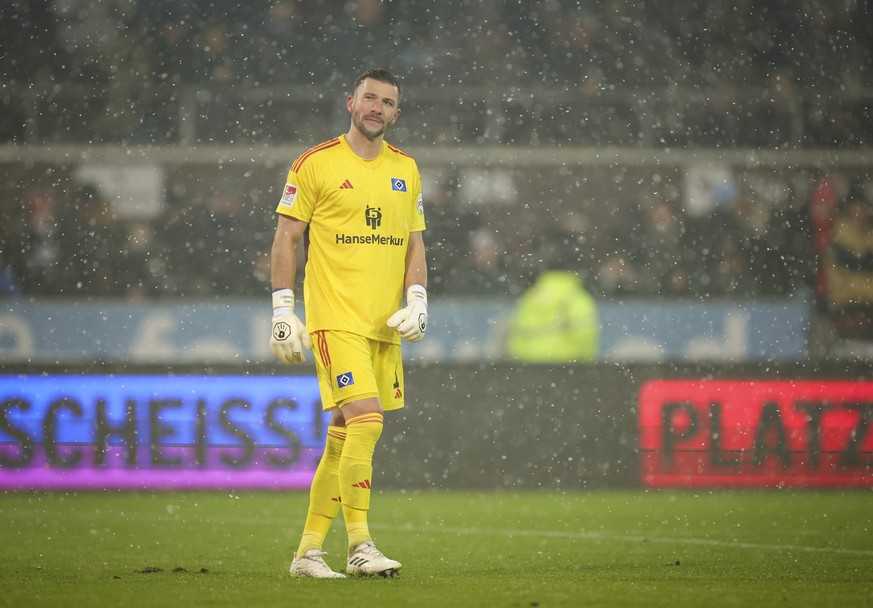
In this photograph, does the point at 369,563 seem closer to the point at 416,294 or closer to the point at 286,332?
the point at 286,332

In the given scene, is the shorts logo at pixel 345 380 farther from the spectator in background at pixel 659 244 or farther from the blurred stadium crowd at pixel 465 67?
the blurred stadium crowd at pixel 465 67

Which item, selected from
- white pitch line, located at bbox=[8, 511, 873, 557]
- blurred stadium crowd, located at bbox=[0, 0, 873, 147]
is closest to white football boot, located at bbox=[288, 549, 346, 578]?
white pitch line, located at bbox=[8, 511, 873, 557]

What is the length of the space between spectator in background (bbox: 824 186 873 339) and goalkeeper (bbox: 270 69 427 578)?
9.00 metres

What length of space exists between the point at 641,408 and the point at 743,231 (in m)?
5.80

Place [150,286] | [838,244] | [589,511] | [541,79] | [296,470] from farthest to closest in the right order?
[541,79]
[150,286]
[838,244]
[296,470]
[589,511]

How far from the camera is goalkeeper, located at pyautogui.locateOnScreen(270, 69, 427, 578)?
17.9 ft

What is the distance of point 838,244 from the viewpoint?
1395 cm

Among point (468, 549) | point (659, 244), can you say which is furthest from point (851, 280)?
point (468, 549)

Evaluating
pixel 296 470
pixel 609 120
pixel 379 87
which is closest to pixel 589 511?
pixel 296 470

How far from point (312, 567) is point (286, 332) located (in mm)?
959

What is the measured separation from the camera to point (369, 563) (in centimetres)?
539

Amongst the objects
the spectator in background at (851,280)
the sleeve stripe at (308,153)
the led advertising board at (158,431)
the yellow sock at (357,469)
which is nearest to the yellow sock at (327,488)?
the yellow sock at (357,469)

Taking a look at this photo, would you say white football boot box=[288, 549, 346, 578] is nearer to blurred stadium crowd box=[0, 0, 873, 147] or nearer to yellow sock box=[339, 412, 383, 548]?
yellow sock box=[339, 412, 383, 548]

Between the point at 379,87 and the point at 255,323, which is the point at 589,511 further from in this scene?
the point at 255,323
